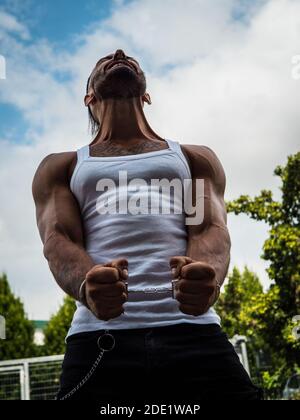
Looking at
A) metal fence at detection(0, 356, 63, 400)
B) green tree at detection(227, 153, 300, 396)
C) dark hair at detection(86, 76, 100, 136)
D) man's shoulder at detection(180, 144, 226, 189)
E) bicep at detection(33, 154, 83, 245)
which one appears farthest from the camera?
green tree at detection(227, 153, 300, 396)

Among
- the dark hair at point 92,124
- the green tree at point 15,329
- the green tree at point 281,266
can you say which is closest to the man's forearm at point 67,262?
the dark hair at point 92,124

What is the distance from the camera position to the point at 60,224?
0.81m

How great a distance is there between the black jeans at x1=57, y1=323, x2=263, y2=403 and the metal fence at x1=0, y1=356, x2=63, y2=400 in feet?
16.1

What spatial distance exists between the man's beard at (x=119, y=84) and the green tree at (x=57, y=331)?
632 cm

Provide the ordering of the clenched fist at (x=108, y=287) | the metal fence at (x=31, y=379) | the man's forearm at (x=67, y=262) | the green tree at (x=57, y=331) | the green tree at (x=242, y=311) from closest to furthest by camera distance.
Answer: the clenched fist at (x=108, y=287) < the man's forearm at (x=67, y=262) < the metal fence at (x=31, y=379) < the green tree at (x=242, y=311) < the green tree at (x=57, y=331)

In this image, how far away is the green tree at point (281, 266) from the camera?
5.78m

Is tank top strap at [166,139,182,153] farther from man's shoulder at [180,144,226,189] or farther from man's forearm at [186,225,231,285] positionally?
man's forearm at [186,225,231,285]

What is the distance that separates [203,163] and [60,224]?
11.2 inches

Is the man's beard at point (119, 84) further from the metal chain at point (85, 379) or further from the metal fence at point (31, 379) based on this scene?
the metal fence at point (31, 379)

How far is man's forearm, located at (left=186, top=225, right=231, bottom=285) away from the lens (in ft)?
2.51

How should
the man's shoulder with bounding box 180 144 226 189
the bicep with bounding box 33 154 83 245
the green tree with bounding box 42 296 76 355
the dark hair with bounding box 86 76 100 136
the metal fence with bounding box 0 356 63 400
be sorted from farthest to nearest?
the green tree with bounding box 42 296 76 355 → the metal fence with bounding box 0 356 63 400 → the dark hair with bounding box 86 76 100 136 → the man's shoulder with bounding box 180 144 226 189 → the bicep with bounding box 33 154 83 245

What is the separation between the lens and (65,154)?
0.92 meters

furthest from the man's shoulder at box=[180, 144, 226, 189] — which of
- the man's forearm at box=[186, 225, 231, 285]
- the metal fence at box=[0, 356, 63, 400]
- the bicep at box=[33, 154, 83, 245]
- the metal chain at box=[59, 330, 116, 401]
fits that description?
the metal fence at box=[0, 356, 63, 400]

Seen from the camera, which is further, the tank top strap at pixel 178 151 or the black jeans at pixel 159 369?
the tank top strap at pixel 178 151
